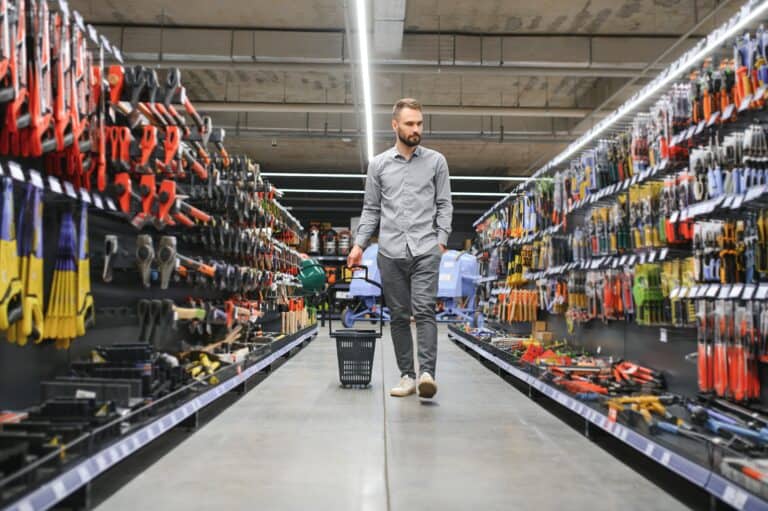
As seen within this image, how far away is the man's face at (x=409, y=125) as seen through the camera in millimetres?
3637

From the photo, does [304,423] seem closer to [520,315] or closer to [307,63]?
[520,315]

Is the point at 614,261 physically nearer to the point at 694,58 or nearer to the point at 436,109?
the point at 694,58

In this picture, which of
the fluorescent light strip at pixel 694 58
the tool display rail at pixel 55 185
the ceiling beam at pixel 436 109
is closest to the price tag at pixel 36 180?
the tool display rail at pixel 55 185

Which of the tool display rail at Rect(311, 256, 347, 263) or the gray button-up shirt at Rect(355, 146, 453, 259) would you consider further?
the tool display rail at Rect(311, 256, 347, 263)

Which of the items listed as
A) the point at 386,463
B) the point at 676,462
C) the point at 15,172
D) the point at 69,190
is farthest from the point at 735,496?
the point at 69,190

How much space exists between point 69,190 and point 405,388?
80.1 inches

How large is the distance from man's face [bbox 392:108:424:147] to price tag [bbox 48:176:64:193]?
1920mm

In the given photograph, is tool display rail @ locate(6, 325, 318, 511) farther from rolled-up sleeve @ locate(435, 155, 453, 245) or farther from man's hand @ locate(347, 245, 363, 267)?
rolled-up sleeve @ locate(435, 155, 453, 245)

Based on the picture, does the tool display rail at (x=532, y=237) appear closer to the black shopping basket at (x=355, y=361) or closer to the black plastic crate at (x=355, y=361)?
the black shopping basket at (x=355, y=361)

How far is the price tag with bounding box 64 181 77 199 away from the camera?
8.02 feet

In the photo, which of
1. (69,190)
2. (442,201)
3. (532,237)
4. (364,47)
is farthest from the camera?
(364,47)

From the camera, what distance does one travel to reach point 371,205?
3.89 m

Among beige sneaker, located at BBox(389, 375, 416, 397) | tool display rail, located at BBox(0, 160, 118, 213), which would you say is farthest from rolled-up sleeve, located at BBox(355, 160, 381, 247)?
tool display rail, located at BBox(0, 160, 118, 213)

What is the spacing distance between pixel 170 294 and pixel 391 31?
5.17 meters
